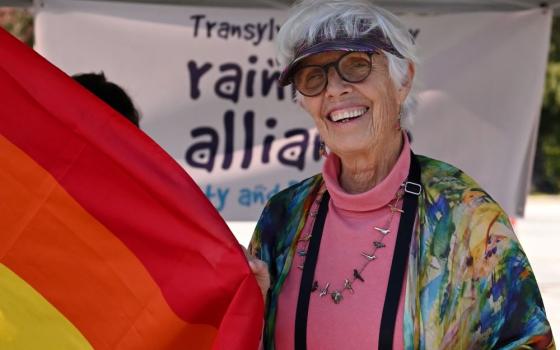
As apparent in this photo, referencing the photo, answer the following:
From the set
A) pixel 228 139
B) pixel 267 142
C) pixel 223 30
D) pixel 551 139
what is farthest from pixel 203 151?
pixel 551 139

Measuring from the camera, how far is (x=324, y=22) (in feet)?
6.61

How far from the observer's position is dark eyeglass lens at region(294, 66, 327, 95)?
204 cm

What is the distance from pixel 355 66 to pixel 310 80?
0.41 feet

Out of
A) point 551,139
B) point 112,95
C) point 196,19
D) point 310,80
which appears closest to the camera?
point 310,80

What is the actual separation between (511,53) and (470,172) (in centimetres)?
60

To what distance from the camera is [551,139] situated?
74.6 ft

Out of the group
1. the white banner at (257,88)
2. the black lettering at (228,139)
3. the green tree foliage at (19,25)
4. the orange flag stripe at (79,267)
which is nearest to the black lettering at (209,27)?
the white banner at (257,88)

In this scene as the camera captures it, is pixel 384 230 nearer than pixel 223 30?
Yes

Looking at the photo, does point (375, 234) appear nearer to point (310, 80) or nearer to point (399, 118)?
point (399, 118)

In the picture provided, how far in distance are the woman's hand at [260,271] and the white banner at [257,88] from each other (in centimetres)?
185

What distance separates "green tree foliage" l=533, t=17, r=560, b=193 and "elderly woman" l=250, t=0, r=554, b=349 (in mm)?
20271

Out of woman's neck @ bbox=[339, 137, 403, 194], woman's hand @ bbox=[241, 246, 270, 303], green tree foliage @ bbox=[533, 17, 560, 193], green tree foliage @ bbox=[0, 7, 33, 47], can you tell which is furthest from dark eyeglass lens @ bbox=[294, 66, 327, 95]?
green tree foliage @ bbox=[533, 17, 560, 193]

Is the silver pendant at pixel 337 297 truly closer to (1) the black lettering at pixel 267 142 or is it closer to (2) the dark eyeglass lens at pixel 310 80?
(2) the dark eyeglass lens at pixel 310 80

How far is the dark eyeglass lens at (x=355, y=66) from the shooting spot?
200 cm
